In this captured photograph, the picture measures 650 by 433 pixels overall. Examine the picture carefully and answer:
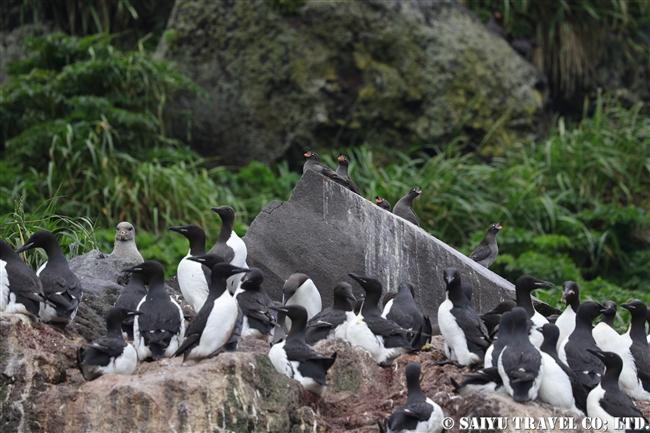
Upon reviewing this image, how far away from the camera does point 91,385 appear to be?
5.29 m

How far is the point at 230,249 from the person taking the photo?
7156 millimetres

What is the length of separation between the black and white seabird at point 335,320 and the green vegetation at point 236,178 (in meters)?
4.03

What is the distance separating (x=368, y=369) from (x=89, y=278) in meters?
2.36

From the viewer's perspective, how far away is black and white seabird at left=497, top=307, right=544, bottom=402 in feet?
17.5

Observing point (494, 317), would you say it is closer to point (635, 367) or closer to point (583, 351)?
point (583, 351)

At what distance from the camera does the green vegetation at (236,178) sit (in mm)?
11438

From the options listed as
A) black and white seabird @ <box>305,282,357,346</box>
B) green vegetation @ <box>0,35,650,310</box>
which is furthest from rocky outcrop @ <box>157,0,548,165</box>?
black and white seabird @ <box>305,282,357,346</box>

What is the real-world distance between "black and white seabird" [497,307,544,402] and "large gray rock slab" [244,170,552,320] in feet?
7.05

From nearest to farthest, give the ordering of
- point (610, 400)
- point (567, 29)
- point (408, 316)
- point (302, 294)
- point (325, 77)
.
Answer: point (610, 400)
point (408, 316)
point (302, 294)
point (325, 77)
point (567, 29)

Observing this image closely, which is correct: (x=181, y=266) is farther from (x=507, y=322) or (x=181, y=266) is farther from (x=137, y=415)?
(x=507, y=322)

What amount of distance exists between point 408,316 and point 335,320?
54 cm

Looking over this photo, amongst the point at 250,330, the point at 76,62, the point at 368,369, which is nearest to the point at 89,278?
the point at 250,330

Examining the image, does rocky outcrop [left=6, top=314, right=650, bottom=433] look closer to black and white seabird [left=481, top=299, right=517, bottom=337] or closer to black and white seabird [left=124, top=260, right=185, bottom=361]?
black and white seabird [left=124, top=260, right=185, bottom=361]

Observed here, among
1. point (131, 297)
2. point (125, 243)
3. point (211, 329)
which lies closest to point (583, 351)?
point (211, 329)
